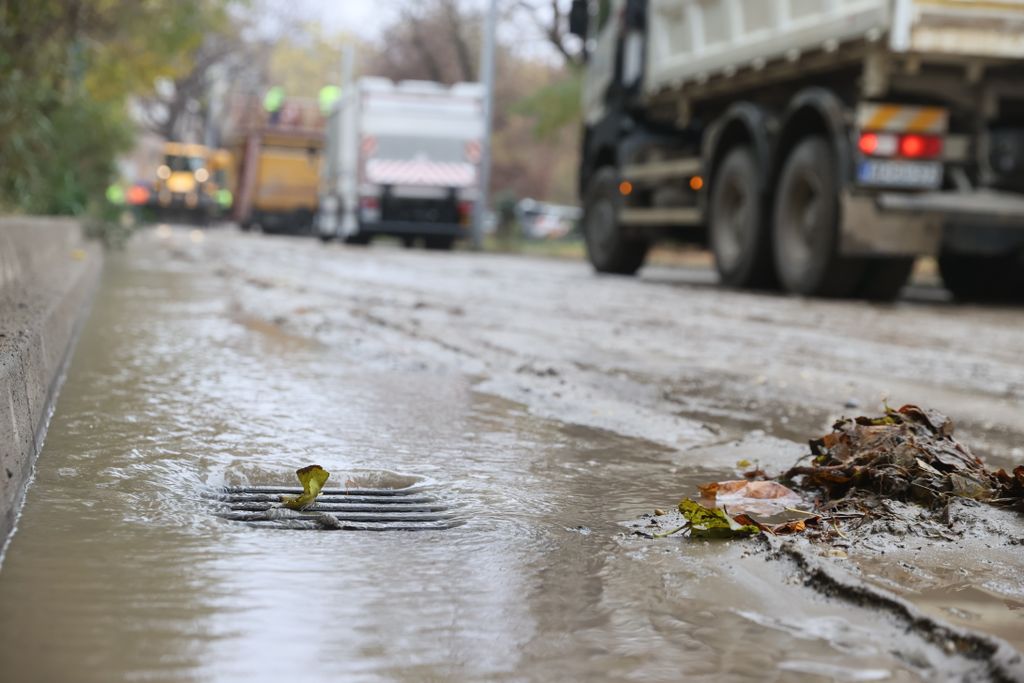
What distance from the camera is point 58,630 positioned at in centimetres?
219

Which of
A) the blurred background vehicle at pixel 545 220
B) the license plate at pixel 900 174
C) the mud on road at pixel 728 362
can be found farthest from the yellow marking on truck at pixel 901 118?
the blurred background vehicle at pixel 545 220

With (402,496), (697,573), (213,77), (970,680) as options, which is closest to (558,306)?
(402,496)

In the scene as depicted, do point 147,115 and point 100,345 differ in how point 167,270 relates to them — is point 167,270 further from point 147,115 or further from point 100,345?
point 147,115

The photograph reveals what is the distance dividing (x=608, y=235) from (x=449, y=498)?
13580 mm

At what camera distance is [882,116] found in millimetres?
10875

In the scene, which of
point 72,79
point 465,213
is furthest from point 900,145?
point 465,213

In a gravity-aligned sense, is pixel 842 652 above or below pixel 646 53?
below

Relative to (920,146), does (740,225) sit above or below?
below

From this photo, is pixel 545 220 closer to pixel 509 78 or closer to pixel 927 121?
pixel 509 78

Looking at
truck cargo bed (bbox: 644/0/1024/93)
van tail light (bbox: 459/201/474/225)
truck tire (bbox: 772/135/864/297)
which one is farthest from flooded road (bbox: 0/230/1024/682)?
van tail light (bbox: 459/201/474/225)

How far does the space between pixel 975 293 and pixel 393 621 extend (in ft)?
40.6

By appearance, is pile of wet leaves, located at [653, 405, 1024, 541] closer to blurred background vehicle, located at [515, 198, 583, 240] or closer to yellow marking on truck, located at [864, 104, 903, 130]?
yellow marking on truck, located at [864, 104, 903, 130]

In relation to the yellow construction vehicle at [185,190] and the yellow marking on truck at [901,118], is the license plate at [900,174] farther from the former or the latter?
the yellow construction vehicle at [185,190]

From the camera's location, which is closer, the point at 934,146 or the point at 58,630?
the point at 58,630
